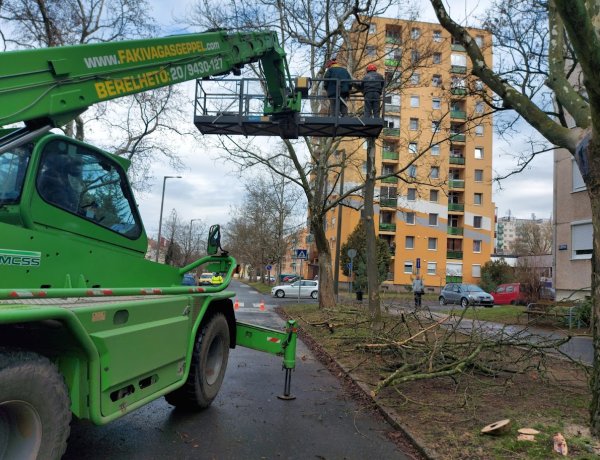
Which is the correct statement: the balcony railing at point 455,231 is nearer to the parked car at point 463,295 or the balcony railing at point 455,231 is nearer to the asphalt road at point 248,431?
the parked car at point 463,295

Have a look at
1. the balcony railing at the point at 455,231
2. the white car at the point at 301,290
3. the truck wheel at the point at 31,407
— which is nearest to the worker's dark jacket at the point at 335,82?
the truck wheel at the point at 31,407

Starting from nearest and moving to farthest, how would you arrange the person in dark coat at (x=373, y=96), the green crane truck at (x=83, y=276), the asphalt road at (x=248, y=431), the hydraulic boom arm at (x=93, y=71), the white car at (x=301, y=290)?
the green crane truck at (x=83, y=276)
the hydraulic boom arm at (x=93, y=71)
the asphalt road at (x=248, y=431)
the person in dark coat at (x=373, y=96)
the white car at (x=301, y=290)

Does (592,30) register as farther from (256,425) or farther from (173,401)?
(173,401)

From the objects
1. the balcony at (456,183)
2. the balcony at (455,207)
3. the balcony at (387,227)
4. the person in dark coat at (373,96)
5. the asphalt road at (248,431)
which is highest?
the balcony at (456,183)

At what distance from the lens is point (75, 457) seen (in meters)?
4.31

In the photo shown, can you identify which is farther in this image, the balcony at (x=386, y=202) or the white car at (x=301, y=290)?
the white car at (x=301, y=290)

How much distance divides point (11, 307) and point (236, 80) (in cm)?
709

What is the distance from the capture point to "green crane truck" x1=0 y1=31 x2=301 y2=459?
3.05 m

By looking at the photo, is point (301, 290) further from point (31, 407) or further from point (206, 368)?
point (31, 407)

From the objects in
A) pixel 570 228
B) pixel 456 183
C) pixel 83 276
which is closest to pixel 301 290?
pixel 570 228

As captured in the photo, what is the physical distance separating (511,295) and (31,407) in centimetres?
3429

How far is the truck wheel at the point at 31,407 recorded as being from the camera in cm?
286

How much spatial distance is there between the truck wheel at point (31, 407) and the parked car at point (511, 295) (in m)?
31.1

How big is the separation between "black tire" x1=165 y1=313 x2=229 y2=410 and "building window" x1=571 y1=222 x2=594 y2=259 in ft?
63.9
